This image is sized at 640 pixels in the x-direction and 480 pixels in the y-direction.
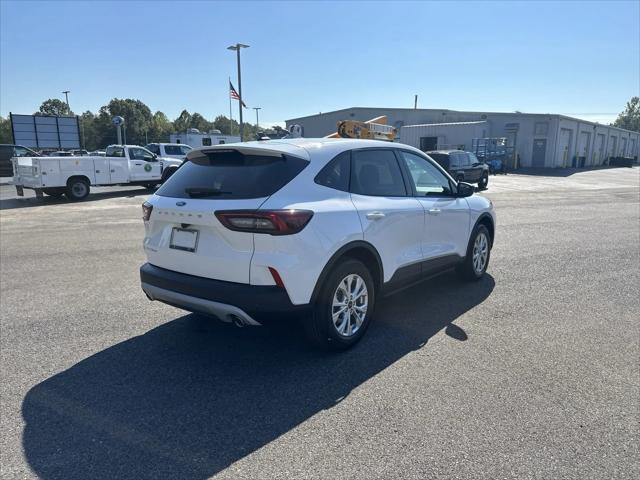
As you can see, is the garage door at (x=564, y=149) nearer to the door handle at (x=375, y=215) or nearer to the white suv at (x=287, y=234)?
the white suv at (x=287, y=234)

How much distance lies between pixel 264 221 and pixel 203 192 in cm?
66

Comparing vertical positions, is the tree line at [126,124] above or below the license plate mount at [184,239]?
above

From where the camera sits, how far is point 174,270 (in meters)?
3.67

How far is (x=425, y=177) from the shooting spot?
16.6ft

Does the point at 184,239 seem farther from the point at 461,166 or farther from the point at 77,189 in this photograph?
the point at 461,166

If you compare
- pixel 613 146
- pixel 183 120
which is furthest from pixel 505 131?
pixel 183 120

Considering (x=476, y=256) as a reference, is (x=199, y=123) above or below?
above

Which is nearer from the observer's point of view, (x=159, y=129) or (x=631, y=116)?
(x=159, y=129)

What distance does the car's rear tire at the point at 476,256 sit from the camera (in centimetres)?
569

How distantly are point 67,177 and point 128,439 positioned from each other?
14.7 meters

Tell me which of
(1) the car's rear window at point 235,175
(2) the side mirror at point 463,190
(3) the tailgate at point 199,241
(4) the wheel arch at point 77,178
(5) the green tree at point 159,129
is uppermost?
(5) the green tree at point 159,129

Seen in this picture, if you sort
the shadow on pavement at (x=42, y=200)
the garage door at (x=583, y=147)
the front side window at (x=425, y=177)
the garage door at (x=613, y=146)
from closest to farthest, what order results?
the front side window at (x=425, y=177) → the shadow on pavement at (x=42, y=200) → the garage door at (x=583, y=147) → the garage door at (x=613, y=146)

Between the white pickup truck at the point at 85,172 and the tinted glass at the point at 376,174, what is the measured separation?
13.7 m

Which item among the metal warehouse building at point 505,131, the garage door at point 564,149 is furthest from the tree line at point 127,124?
the garage door at point 564,149
